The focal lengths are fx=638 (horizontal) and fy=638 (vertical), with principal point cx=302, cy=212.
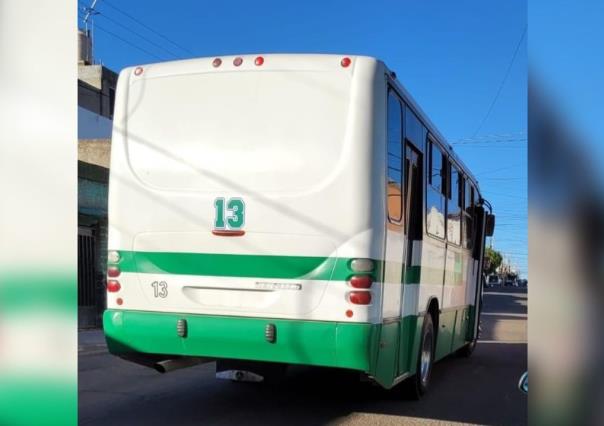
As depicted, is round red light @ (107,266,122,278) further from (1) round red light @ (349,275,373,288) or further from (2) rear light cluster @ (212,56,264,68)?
(1) round red light @ (349,275,373,288)

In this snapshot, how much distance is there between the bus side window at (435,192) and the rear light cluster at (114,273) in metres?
3.40

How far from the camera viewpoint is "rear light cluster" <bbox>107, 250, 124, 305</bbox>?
5.81m

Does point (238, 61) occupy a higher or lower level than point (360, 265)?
higher

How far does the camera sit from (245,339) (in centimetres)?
535

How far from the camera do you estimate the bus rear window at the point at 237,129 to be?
543cm

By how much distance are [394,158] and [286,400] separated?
3.10 metres

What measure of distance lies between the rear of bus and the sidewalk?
5.74 meters

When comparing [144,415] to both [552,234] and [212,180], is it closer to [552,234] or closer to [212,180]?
[212,180]

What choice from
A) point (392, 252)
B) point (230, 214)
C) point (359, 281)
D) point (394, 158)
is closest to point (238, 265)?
point (230, 214)

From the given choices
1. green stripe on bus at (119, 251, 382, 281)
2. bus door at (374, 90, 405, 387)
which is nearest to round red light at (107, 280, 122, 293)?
green stripe on bus at (119, 251, 382, 281)

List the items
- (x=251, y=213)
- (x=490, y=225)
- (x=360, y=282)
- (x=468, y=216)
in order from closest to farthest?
(x=360, y=282), (x=251, y=213), (x=468, y=216), (x=490, y=225)

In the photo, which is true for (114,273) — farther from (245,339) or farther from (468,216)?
(468,216)

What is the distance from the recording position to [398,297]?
19.4 feet

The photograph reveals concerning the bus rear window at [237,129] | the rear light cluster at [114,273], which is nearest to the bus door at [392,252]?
the bus rear window at [237,129]
